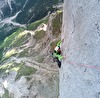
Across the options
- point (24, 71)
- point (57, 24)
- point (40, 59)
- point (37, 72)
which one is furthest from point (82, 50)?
point (24, 71)

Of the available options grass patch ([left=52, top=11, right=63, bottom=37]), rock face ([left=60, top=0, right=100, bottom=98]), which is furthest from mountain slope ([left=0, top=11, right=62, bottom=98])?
rock face ([left=60, top=0, right=100, bottom=98])

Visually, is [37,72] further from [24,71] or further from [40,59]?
[24,71]

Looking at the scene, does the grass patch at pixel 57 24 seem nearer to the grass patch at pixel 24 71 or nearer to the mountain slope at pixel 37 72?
the mountain slope at pixel 37 72

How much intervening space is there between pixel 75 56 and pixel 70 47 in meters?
2.98

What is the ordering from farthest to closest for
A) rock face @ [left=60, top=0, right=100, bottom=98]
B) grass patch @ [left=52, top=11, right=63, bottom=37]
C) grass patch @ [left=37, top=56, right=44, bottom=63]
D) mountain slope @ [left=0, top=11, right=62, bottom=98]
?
grass patch @ [left=37, top=56, right=44, bottom=63]
grass patch @ [left=52, top=11, right=63, bottom=37]
mountain slope @ [left=0, top=11, right=62, bottom=98]
rock face @ [left=60, top=0, right=100, bottom=98]

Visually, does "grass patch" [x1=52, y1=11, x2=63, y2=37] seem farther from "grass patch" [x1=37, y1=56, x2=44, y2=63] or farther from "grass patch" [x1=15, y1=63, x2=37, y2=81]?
"grass patch" [x1=15, y1=63, x2=37, y2=81]

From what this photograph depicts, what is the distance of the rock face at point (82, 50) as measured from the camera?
2717 cm

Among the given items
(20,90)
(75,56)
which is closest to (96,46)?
(75,56)

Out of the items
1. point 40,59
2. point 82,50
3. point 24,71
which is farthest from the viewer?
point 24,71

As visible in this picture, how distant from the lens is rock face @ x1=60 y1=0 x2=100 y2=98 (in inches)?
1070

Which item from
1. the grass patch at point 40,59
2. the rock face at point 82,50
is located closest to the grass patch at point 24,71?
the grass patch at point 40,59

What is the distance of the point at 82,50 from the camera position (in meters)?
30.6

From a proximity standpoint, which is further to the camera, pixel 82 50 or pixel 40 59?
pixel 40 59

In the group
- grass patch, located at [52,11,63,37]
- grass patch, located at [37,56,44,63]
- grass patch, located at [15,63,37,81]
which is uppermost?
grass patch, located at [52,11,63,37]
